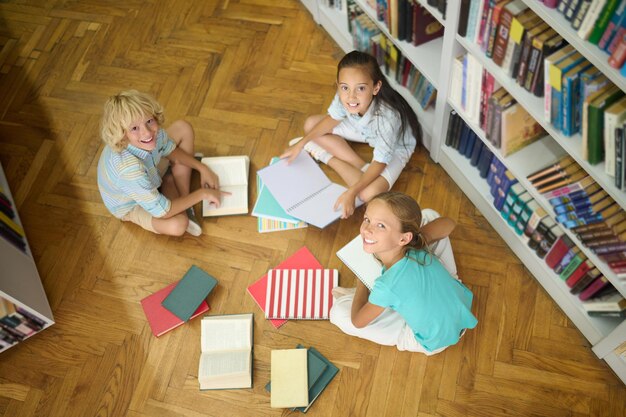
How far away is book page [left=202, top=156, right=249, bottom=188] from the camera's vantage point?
2594 millimetres

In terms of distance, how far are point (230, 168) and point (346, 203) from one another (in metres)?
0.58

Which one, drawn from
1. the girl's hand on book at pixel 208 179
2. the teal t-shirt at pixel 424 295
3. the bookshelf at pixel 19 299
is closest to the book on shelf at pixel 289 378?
the teal t-shirt at pixel 424 295

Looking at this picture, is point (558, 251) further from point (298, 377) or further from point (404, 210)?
point (298, 377)

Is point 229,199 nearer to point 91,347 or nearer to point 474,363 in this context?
point 91,347

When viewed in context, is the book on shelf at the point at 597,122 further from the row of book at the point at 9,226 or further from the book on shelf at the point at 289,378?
the row of book at the point at 9,226

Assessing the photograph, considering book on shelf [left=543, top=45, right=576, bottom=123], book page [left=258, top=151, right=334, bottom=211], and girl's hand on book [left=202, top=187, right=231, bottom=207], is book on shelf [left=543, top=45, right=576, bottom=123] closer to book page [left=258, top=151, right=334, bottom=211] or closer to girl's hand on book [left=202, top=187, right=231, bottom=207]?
book page [left=258, top=151, right=334, bottom=211]

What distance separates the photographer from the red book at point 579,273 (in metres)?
1.98

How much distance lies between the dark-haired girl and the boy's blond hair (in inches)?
27.0

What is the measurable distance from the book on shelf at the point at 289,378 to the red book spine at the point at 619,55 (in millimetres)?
1404

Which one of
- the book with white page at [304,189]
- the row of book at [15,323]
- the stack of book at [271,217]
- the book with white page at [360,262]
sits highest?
the book with white page at [360,262]

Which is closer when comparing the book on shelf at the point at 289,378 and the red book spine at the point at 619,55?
the red book spine at the point at 619,55

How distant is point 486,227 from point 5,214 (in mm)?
2084

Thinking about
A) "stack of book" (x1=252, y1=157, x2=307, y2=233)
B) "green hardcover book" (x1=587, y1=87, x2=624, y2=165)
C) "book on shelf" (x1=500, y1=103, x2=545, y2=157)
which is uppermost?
"green hardcover book" (x1=587, y1=87, x2=624, y2=165)

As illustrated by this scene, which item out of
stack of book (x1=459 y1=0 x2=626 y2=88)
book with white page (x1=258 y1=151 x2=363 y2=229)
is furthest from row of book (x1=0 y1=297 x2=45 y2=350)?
stack of book (x1=459 y1=0 x2=626 y2=88)
